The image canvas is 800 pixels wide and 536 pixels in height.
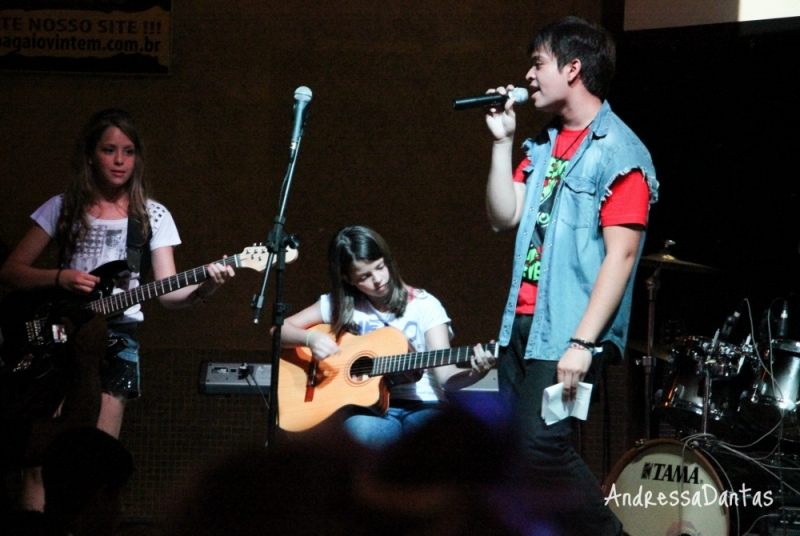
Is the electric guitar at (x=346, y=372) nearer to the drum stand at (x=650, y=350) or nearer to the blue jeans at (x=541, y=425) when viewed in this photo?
the blue jeans at (x=541, y=425)

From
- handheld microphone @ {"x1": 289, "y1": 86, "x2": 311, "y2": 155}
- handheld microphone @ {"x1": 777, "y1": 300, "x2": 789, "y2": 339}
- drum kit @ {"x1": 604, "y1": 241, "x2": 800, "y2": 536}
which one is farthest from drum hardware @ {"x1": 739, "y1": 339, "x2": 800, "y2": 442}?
handheld microphone @ {"x1": 289, "y1": 86, "x2": 311, "y2": 155}

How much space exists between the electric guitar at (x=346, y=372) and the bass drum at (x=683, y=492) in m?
1.11

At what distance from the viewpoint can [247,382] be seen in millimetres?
4770

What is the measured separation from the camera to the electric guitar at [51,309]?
3.58 metres

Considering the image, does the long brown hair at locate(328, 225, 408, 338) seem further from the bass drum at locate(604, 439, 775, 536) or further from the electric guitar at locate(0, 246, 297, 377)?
the bass drum at locate(604, 439, 775, 536)

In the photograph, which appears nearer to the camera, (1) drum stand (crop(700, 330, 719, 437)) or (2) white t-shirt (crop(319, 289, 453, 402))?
(2) white t-shirt (crop(319, 289, 453, 402))

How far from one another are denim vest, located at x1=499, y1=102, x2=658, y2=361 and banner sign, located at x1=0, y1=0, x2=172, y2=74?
313 centimetres

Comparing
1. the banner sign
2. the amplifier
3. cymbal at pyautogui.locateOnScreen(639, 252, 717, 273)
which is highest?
the banner sign

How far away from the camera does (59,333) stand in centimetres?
364

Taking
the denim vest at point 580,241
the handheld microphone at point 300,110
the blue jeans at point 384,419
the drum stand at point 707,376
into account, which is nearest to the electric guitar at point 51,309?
the handheld microphone at point 300,110

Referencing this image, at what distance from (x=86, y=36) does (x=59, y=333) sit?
7.42 ft

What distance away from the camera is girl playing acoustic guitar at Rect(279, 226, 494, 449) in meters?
4.00

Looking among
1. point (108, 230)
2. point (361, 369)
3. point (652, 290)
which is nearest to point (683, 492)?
point (652, 290)

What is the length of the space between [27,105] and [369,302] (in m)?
2.44
